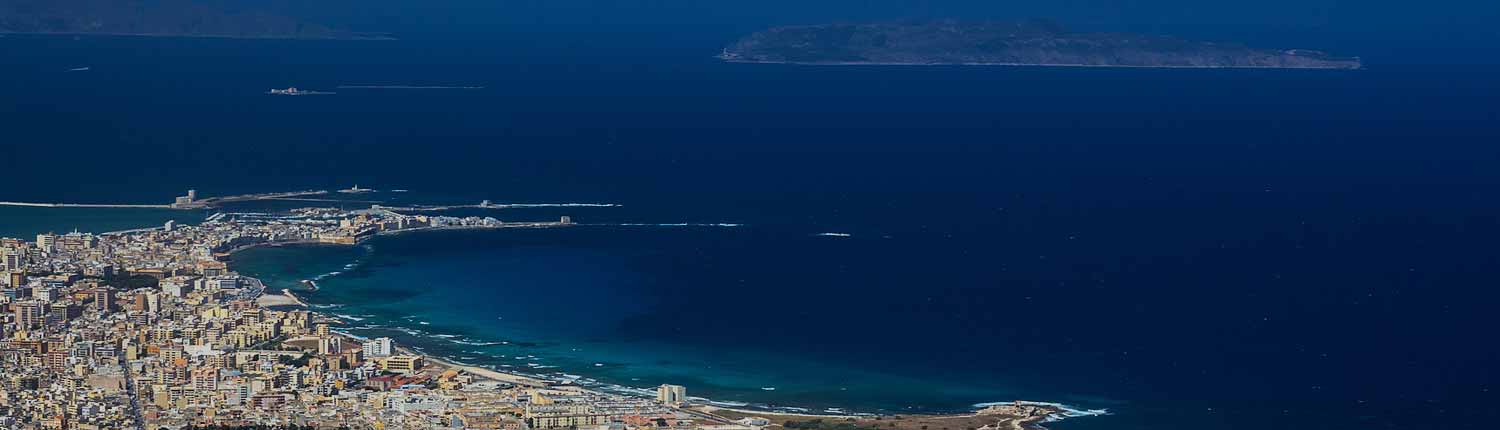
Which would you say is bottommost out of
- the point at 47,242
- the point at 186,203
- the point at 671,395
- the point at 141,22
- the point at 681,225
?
the point at 671,395

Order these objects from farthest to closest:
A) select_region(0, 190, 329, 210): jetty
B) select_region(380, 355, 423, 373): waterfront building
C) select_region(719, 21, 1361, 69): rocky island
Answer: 1. select_region(719, 21, 1361, 69): rocky island
2. select_region(0, 190, 329, 210): jetty
3. select_region(380, 355, 423, 373): waterfront building

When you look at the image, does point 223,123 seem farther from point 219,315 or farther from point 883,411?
point 883,411

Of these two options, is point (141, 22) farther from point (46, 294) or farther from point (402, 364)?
point (402, 364)

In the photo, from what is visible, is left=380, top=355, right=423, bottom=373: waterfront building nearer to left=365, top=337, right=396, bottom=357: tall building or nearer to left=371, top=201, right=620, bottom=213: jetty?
left=365, top=337, right=396, bottom=357: tall building

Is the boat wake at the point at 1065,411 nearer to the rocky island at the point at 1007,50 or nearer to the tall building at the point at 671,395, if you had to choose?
the tall building at the point at 671,395

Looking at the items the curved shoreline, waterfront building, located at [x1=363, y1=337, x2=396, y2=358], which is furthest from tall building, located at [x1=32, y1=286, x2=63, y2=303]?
waterfront building, located at [x1=363, y1=337, x2=396, y2=358]

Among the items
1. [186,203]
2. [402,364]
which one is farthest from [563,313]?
[186,203]

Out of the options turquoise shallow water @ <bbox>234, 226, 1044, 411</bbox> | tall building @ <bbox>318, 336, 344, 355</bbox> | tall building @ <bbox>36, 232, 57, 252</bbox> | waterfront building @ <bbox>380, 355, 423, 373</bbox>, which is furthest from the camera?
tall building @ <bbox>36, 232, 57, 252</bbox>
